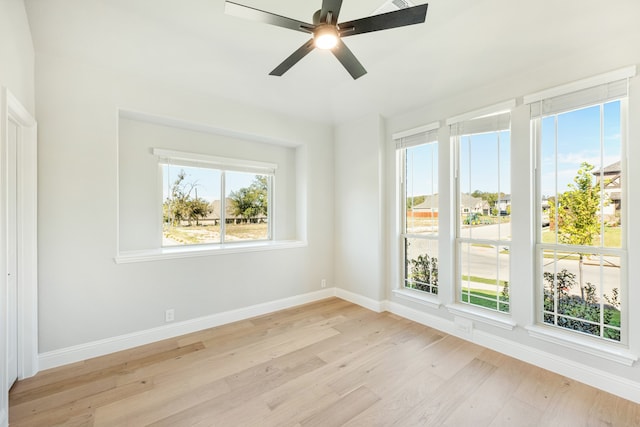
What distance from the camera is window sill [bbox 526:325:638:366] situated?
2.06 metres

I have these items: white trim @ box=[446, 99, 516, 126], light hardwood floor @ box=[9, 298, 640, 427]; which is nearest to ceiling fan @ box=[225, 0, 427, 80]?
white trim @ box=[446, 99, 516, 126]

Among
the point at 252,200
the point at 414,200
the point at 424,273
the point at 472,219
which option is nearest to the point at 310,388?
the point at 424,273

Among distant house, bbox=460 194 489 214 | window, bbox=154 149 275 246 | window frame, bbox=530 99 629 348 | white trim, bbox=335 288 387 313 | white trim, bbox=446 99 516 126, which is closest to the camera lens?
window frame, bbox=530 99 629 348

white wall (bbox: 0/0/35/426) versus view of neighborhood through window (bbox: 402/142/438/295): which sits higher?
white wall (bbox: 0/0/35/426)

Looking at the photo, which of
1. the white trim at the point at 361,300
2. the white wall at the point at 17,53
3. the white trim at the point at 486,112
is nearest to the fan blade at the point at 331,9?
the white trim at the point at 486,112

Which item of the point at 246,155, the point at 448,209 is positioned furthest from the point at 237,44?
the point at 448,209

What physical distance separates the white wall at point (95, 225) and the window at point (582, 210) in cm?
338

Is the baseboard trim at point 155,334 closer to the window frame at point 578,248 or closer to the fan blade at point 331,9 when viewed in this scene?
the window frame at point 578,248

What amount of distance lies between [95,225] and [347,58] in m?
2.75

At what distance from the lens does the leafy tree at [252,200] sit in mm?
3960

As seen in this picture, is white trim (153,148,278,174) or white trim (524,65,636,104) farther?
white trim (153,148,278,174)

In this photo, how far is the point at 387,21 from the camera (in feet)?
5.72

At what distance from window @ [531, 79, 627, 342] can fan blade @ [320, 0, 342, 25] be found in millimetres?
2043

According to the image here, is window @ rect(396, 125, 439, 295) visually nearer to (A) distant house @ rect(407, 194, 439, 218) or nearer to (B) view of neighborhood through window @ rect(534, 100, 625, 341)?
(A) distant house @ rect(407, 194, 439, 218)
